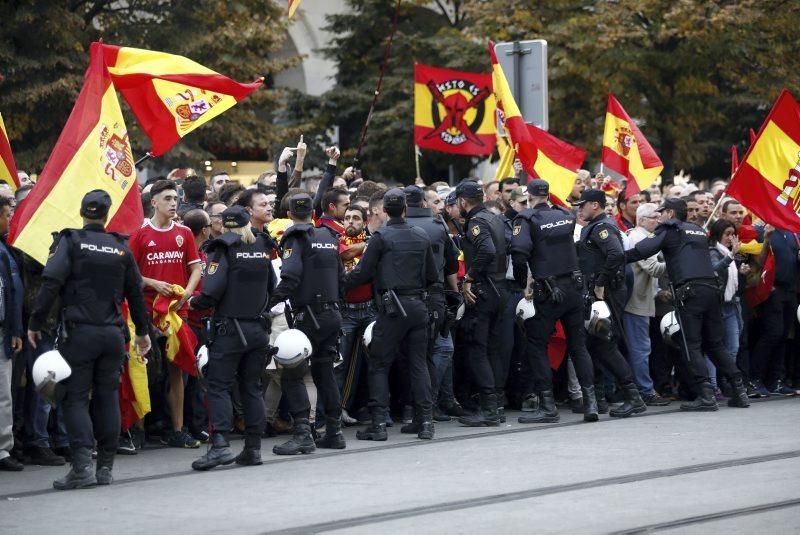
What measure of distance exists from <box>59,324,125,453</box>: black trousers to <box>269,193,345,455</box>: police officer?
5.15 feet

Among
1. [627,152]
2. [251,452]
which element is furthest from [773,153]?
[251,452]

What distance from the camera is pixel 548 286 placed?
42.7ft

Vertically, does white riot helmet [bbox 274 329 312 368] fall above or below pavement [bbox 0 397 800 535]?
above

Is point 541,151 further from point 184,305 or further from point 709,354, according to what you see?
point 184,305

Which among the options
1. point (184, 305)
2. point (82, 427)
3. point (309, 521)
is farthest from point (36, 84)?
point (309, 521)

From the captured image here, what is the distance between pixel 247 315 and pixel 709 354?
5164mm

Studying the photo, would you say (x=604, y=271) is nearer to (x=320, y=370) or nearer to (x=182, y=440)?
(x=320, y=370)

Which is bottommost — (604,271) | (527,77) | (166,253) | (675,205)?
(604,271)

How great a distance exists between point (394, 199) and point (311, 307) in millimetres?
1154

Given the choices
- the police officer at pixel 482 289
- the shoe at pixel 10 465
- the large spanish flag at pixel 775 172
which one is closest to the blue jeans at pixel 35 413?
the shoe at pixel 10 465

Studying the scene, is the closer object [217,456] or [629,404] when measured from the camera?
[217,456]

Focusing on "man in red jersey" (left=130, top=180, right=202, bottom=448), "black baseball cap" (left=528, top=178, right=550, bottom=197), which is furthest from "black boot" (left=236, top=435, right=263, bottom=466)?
"black baseball cap" (left=528, top=178, right=550, bottom=197)

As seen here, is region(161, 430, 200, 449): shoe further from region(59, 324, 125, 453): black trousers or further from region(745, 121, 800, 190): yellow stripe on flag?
region(745, 121, 800, 190): yellow stripe on flag

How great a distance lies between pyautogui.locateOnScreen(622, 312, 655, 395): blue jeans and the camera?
14.5 metres
